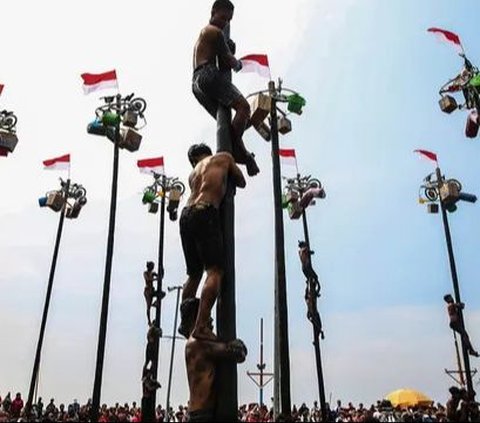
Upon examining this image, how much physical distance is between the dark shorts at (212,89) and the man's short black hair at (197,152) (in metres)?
0.36

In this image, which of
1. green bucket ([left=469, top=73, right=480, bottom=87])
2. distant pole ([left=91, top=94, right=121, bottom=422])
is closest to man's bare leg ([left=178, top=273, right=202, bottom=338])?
distant pole ([left=91, top=94, right=121, bottom=422])

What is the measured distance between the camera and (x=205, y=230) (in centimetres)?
415

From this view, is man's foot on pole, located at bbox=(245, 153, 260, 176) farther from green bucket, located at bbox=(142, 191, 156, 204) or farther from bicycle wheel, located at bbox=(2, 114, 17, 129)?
green bucket, located at bbox=(142, 191, 156, 204)

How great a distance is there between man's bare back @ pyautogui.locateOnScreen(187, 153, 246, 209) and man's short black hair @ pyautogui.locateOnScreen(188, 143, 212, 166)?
262 mm

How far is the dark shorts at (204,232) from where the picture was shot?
411cm

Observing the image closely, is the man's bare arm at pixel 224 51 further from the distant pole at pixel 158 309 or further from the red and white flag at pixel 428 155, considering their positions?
the red and white flag at pixel 428 155

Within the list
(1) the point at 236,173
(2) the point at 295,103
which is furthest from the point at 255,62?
(1) the point at 236,173

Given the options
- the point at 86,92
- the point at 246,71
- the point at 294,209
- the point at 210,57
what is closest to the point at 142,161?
the point at 86,92

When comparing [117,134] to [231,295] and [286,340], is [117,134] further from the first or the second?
[231,295]

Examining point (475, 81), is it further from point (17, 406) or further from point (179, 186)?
point (17, 406)

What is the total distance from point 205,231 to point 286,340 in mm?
9040

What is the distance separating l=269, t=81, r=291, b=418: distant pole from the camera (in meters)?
12.1

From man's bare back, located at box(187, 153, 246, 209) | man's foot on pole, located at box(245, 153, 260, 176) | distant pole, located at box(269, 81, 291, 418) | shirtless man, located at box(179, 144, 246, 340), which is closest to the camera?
shirtless man, located at box(179, 144, 246, 340)

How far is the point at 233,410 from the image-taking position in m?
3.76
